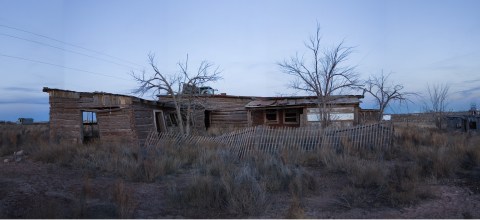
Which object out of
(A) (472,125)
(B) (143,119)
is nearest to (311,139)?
(B) (143,119)

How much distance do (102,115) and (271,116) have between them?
12.3m

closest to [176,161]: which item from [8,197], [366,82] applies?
[8,197]

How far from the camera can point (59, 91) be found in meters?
17.7

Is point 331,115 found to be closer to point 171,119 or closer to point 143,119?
point 171,119

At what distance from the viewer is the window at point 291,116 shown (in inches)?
988

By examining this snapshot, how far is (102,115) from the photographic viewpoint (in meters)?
17.4

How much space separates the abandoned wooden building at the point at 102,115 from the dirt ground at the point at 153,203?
26.4 ft

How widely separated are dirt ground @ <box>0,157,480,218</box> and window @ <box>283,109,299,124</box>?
16570 mm

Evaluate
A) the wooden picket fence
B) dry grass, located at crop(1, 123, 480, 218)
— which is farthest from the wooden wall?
the wooden picket fence

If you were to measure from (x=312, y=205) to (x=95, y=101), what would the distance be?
13.8 m

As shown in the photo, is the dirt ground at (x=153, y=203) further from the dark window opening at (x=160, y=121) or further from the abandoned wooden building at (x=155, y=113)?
the dark window opening at (x=160, y=121)

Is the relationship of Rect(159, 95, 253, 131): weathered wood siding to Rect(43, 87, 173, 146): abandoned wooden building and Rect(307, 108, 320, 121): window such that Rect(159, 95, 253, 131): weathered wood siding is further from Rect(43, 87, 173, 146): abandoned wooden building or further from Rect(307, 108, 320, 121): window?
Rect(43, 87, 173, 146): abandoned wooden building

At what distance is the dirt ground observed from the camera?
5.66 m

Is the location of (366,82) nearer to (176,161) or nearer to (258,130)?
(258,130)
